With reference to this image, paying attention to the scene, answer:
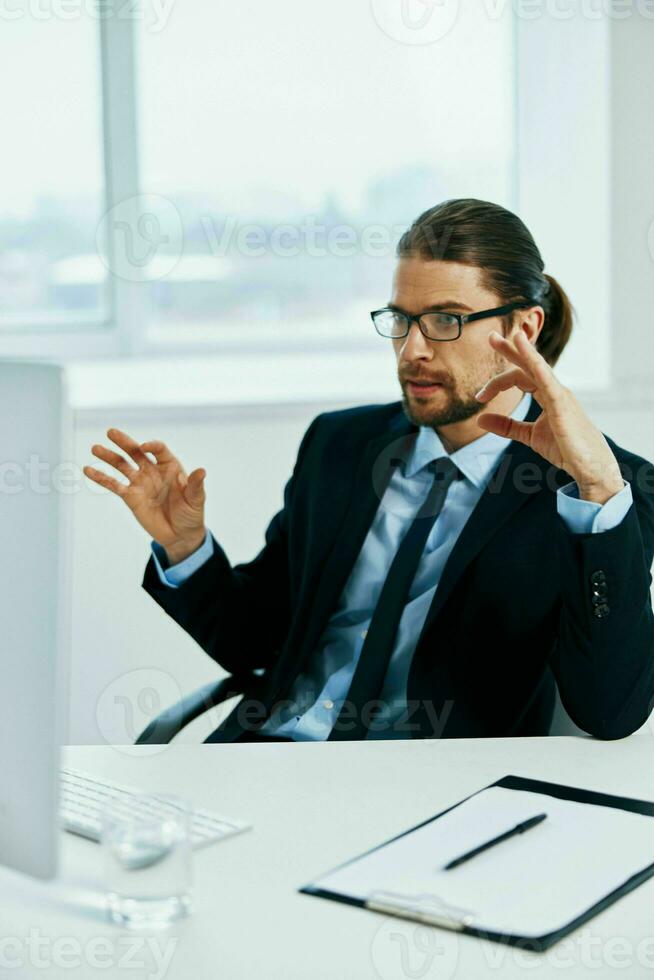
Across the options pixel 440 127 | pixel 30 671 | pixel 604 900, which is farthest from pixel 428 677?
pixel 440 127

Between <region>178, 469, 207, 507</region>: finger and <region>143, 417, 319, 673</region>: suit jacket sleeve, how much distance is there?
119 millimetres

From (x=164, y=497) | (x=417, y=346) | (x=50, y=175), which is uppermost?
(x=50, y=175)

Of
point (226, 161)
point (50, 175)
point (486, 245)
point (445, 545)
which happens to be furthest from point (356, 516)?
point (50, 175)

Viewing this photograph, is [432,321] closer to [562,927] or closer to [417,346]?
[417,346]

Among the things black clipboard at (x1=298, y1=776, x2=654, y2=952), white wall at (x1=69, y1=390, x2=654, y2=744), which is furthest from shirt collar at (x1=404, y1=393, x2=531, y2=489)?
white wall at (x1=69, y1=390, x2=654, y2=744)

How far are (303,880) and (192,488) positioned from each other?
91cm

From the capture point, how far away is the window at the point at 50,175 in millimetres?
3146

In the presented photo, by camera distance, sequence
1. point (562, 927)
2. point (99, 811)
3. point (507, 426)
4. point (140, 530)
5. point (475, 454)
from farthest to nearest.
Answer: point (140, 530), point (475, 454), point (507, 426), point (99, 811), point (562, 927)

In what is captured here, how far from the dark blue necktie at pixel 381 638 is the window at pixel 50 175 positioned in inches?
70.8

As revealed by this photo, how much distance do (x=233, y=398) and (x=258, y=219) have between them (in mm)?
546

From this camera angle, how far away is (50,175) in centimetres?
322

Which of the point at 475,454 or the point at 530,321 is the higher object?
the point at 530,321

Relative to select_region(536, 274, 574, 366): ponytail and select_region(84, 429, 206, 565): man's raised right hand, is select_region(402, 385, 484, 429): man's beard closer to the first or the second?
select_region(536, 274, 574, 366): ponytail

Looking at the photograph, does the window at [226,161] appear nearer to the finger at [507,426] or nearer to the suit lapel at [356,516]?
the suit lapel at [356,516]
